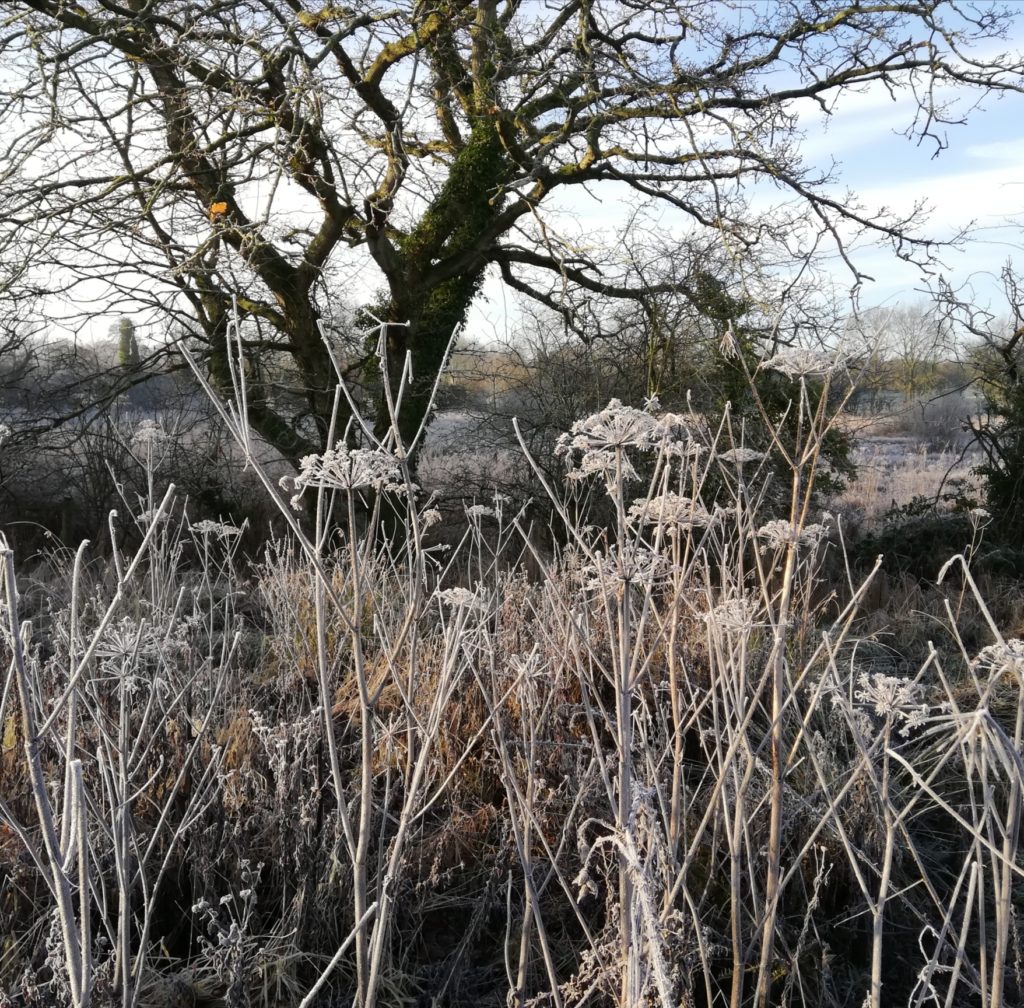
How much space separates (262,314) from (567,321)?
2677mm

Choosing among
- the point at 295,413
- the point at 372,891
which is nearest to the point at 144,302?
the point at 295,413

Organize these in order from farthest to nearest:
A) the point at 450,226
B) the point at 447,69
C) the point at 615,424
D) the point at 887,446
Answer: the point at 887,446 < the point at 450,226 < the point at 447,69 < the point at 615,424

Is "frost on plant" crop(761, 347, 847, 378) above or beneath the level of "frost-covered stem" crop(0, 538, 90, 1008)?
above

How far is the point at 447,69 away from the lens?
304 inches

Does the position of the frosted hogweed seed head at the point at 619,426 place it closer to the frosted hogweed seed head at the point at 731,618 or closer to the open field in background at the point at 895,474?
the frosted hogweed seed head at the point at 731,618

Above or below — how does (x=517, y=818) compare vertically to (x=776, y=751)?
below

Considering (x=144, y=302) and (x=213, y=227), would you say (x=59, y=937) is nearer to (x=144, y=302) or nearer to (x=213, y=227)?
(x=213, y=227)

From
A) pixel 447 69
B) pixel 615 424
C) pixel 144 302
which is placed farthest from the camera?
A: pixel 447 69

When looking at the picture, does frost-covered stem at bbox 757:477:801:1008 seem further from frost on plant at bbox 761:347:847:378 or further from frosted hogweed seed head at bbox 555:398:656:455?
frosted hogweed seed head at bbox 555:398:656:455

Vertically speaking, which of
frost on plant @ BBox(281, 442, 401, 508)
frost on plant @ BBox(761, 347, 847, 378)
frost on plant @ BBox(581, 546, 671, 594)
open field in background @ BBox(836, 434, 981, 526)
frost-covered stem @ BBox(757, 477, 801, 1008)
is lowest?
open field in background @ BBox(836, 434, 981, 526)

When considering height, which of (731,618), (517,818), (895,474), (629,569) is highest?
(629,569)

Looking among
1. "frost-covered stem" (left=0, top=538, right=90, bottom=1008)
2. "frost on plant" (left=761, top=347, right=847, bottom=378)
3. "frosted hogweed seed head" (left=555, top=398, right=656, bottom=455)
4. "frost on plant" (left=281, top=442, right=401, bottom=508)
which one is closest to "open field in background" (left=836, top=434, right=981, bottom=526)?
"frost on plant" (left=761, top=347, right=847, bottom=378)

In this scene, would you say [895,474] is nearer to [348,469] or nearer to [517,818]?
[517,818]

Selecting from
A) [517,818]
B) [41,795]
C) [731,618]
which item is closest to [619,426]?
[731,618]
